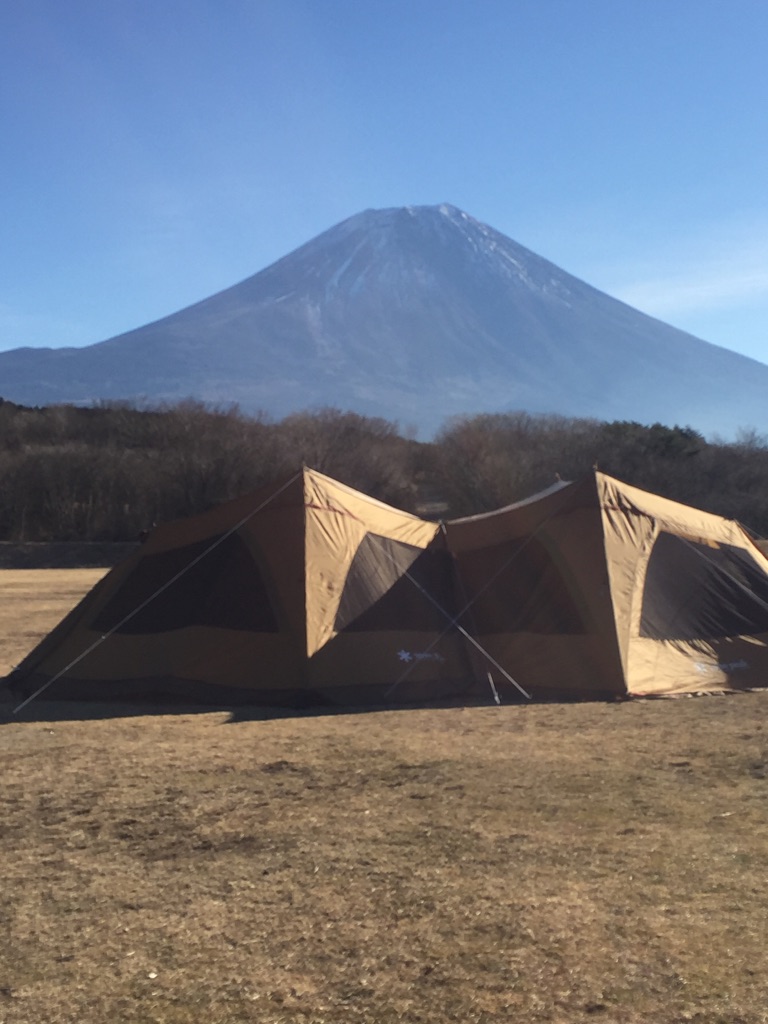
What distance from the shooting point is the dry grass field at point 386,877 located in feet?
11.6

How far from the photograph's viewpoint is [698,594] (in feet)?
33.3

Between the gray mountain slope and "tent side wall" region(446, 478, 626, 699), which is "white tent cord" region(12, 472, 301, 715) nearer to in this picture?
"tent side wall" region(446, 478, 626, 699)

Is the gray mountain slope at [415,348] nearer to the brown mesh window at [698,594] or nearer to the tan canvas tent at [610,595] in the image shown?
the tan canvas tent at [610,595]

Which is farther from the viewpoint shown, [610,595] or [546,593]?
[546,593]

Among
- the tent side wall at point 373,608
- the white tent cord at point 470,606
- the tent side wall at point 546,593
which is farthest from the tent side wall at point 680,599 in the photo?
the tent side wall at point 373,608

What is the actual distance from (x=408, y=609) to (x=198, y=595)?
A: 2.02 meters

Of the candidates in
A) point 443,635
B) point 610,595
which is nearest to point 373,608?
point 443,635

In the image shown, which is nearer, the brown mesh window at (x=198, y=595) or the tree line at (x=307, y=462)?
the brown mesh window at (x=198, y=595)

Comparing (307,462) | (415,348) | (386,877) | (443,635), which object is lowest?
(386,877)

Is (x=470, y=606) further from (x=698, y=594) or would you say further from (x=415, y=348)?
(x=415, y=348)

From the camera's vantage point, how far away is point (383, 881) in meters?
4.57

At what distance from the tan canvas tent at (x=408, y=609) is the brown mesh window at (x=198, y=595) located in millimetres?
16

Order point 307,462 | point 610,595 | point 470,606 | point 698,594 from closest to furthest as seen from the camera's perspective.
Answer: point 610,595 < point 470,606 < point 698,594 < point 307,462

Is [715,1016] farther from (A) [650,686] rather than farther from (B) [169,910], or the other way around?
(A) [650,686]
